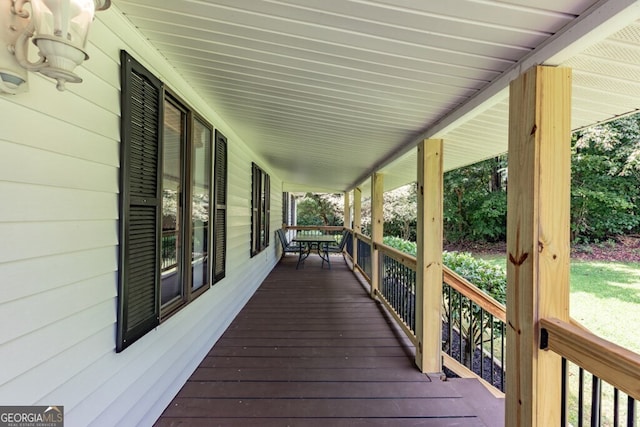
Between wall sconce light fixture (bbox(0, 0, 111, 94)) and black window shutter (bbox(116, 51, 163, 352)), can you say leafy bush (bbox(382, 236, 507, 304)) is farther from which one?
wall sconce light fixture (bbox(0, 0, 111, 94))

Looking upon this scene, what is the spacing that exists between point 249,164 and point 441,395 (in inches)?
152

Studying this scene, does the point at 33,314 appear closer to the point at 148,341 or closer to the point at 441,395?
the point at 148,341

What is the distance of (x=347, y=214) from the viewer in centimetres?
1039

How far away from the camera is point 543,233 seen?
1.25 meters

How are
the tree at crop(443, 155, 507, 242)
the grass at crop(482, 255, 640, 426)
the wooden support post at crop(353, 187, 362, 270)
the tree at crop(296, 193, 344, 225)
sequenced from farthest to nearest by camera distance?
the tree at crop(296, 193, 344, 225)
the tree at crop(443, 155, 507, 242)
the wooden support post at crop(353, 187, 362, 270)
the grass at crop(482, 255, 640, 426)

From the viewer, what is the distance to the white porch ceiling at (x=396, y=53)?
116 centimetres

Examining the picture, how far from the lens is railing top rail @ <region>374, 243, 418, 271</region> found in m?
3.04

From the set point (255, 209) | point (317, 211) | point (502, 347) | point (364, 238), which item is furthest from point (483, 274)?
point (317, 211)

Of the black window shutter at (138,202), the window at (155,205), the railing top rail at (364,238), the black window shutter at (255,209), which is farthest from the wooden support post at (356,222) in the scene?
the black window shutter at (138,202)

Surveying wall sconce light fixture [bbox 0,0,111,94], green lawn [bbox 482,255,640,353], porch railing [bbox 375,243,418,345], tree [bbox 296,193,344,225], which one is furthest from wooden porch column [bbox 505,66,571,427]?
tree [bbox 296,193,344,225]

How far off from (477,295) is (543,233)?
1.51 meters

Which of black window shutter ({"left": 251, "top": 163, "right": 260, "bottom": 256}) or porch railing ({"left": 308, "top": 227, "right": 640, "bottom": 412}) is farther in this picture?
black window shutter ({"left": 251, "top": 163, "right": 260, "bottom": 256})

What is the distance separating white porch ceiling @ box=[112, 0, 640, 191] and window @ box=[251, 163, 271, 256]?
8.30 feet

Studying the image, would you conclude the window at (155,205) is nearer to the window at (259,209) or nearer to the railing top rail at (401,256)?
the railing top rail at (401,256)
